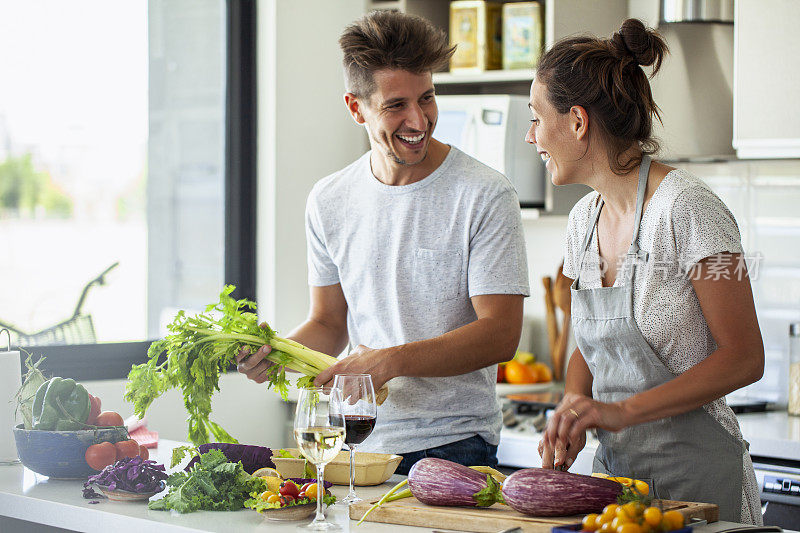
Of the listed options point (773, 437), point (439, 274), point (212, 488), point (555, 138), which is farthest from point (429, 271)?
point (773, 437)

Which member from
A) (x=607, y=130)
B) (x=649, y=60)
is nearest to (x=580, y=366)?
(x=607, y=130)

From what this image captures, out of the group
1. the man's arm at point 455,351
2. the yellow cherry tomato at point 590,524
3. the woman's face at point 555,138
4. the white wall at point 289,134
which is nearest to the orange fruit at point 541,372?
the white wall at point 289,134

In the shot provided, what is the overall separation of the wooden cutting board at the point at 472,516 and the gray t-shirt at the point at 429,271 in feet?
1.86

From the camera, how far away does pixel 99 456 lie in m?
1.93

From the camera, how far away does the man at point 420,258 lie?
7.11 feet

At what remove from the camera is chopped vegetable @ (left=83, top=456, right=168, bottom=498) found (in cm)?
174

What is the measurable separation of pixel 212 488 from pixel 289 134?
2352mm

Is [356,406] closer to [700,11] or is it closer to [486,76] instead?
[700,11]

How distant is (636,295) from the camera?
73.0 inches

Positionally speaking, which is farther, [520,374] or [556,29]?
[520,374]

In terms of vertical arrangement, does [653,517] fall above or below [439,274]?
below

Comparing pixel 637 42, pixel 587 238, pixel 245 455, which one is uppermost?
pixel 637 42

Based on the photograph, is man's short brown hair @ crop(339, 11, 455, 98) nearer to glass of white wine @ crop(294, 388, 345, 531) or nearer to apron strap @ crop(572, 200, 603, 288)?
apron strap @ crop(572, 200, 603, 288)

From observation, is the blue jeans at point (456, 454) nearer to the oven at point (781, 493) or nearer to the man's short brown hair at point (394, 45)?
the man's short brown hair at point (394, 45)
